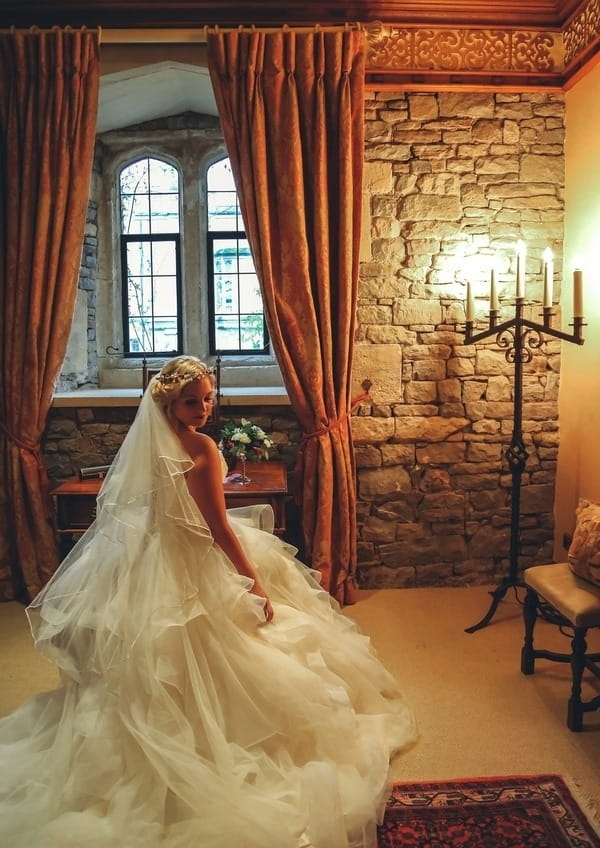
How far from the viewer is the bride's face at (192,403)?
6.82 ft

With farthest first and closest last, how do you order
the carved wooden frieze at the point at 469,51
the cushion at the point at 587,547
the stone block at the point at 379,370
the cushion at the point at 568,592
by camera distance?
the stone block at the point at 379,370 → the carved wooden frieze at the point at 469,51 → the cushion at the point at 587,547 → the cushion at the point at 568,592

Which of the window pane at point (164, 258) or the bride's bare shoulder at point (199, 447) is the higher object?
the window pane at point (164, 258)

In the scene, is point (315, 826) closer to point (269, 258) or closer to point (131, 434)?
point (131, 434)

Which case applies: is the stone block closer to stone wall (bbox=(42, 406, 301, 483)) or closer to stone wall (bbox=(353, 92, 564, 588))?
stone wall (bbox=(353, 92, 564, 588))

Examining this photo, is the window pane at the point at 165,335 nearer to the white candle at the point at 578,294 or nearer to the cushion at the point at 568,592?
the white candle at the point at 578,294

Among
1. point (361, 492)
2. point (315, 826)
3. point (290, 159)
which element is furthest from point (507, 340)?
point (315, 826)

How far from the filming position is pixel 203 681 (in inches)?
77.9

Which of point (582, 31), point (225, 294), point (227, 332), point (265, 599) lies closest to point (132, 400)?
point (227, 332)

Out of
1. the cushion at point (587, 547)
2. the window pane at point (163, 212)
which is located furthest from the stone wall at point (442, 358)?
the window pane at point (163, 212)

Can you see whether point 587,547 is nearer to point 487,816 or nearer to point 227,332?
point 487,816

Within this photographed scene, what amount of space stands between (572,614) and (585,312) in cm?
170

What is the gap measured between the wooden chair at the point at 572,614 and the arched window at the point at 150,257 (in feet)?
8.82

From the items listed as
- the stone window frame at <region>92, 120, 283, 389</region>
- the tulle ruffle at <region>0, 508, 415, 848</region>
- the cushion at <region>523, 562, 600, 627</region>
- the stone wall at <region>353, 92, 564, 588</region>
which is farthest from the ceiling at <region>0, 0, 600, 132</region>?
the tulle ruffle at <region>0, 508, 415, 848</region>

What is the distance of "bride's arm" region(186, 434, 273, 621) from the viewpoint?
2090mm
